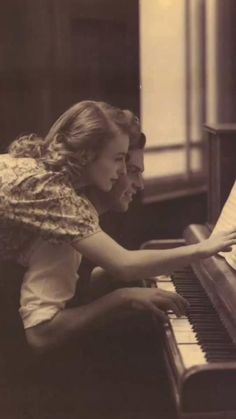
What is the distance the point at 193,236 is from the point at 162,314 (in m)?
0.33

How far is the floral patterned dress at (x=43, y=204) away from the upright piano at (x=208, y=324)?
0.64ft

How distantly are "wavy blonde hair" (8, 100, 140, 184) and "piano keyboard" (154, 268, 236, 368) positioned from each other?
27 cm

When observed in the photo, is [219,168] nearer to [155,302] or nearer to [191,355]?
[155,302]

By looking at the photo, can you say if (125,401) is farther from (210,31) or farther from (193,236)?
(210,31)

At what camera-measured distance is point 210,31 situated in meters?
1.08

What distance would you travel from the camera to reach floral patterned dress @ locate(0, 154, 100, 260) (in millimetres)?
921

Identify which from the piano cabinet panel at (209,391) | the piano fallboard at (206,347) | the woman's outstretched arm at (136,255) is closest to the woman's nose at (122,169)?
the woman's outstretched arm at (136,255)

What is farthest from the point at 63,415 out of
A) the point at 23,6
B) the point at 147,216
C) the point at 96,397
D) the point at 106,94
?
the point at 23,6

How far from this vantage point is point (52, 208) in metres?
0.93

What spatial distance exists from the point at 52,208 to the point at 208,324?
273mm

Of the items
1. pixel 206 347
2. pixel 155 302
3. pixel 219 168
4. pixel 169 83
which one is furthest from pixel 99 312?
pixel 219 168

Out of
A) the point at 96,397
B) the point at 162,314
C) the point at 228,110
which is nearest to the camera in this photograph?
the point at 162,314

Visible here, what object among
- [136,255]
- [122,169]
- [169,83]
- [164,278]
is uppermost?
[169,83]

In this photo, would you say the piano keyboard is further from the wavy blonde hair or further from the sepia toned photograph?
the wavy blonde hair
